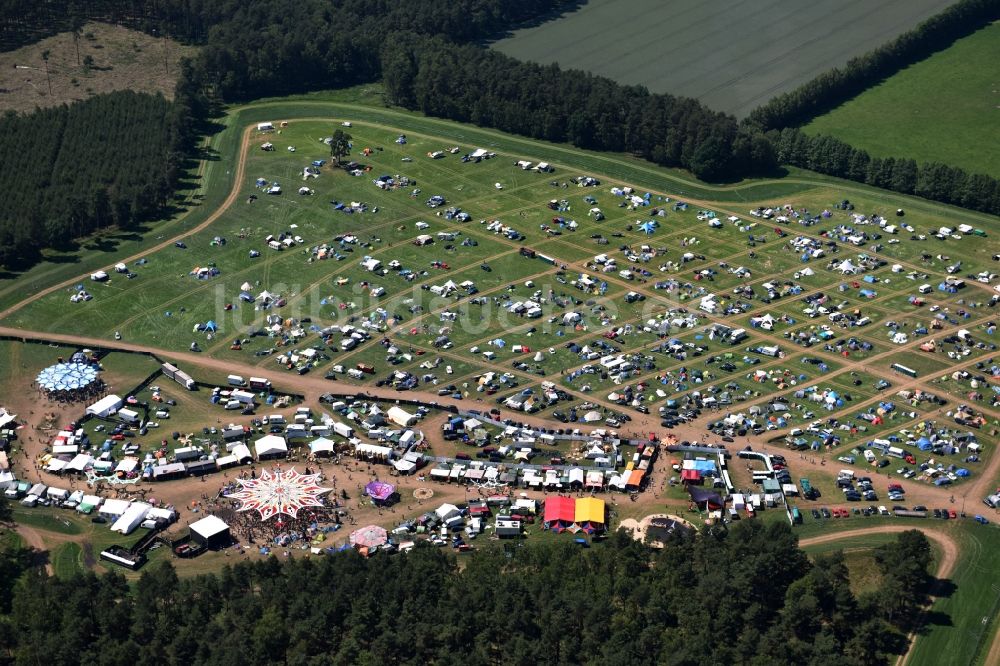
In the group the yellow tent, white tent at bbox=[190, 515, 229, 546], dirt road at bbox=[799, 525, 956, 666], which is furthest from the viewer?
the yellow tent

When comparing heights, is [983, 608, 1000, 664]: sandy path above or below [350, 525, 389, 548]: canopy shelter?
below

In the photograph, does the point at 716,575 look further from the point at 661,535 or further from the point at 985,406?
the point at 985,406

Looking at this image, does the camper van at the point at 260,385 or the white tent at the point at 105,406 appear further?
the camper van at the point at 260,385

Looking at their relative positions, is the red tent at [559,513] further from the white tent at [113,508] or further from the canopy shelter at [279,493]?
the white tent at [113,508]

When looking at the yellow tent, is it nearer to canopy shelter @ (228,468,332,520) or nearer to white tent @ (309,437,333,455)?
canopy shelter @ (228,468,332,520)

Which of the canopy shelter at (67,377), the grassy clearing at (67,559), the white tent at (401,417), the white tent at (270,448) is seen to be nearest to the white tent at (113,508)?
the grassy clearing at (67,559)

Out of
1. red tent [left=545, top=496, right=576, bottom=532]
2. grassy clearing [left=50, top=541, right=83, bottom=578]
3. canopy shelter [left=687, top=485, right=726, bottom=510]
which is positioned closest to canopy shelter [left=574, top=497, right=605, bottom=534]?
red tent [left=545, top=496, right=576, bottom=532]

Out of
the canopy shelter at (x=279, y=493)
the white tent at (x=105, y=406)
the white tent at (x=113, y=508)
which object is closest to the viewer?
the canopy shelter at (x=279, y=493)
